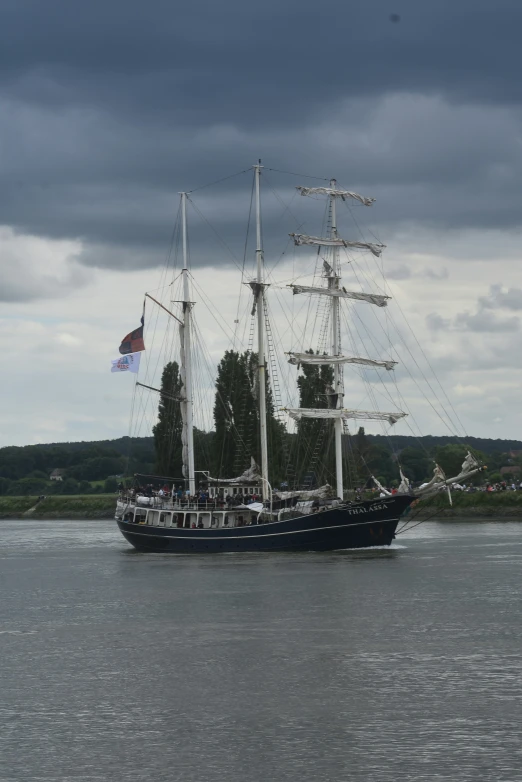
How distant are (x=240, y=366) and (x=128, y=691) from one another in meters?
97.9

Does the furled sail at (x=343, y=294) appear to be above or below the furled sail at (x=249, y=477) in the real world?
above

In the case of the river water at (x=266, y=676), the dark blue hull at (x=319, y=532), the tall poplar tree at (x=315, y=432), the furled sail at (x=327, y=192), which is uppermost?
the furled sail at (x=327, y=192)

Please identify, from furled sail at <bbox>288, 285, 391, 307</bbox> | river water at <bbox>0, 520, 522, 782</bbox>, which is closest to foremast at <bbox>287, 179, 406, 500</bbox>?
furled sail at <bbox>288, 285, 391, 307</bbox>

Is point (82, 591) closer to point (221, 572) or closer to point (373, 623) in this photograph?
point (221, 572)

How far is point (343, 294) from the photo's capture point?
10331 cm

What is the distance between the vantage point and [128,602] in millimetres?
66438

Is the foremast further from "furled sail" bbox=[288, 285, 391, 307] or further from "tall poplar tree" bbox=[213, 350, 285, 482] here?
"tall poplar tree" bbox=[213, 350, 285, 482]

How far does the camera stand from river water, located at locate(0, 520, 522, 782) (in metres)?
32.1

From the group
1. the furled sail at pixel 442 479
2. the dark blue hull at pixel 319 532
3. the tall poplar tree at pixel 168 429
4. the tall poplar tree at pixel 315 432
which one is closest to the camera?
the dark blue hull at pixel 319 532

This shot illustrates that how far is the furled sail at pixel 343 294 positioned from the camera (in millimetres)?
103188

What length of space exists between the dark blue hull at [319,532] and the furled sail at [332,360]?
41.3 ft

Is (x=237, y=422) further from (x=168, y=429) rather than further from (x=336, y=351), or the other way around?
(x=336, y=351)

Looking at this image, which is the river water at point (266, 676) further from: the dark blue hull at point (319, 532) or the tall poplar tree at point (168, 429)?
the tall poplar tree at point (168, 429)

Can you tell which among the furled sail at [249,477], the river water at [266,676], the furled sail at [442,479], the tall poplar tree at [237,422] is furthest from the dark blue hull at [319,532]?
the tall poplar tree at [237,422]
